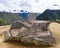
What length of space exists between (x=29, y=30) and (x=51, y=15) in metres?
1.99

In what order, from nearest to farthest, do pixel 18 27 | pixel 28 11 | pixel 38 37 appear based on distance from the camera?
pixel 38 37 → pixel 18 27 → pixel 28 11

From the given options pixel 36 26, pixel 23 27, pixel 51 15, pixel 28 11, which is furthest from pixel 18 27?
pixel 51 15

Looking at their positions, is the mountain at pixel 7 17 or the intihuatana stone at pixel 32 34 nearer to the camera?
the intihuatana stone at pixel 32 34

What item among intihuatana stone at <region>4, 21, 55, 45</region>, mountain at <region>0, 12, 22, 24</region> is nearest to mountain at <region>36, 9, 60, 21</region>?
mountain at <region>0, 12, 22, 24</region>

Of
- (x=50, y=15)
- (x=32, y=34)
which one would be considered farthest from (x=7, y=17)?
(x=32, y=34)

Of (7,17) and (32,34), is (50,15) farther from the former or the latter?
(32,34)

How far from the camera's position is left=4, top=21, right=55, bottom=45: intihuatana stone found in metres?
3.77

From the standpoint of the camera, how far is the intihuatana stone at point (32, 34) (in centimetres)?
377

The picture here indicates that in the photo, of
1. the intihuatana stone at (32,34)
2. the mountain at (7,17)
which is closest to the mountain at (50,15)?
the mountain at (7,17)

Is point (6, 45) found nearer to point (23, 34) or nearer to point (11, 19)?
point (23, 34)

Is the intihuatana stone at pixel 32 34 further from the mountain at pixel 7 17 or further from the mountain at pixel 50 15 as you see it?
the mountain at pixel 50 15

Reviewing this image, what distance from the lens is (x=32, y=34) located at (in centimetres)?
385

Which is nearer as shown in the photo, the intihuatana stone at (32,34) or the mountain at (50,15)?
the intihuatana stone at (32,34)

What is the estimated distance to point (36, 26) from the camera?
3902 mm
